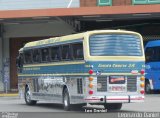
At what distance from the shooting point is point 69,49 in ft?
71.7

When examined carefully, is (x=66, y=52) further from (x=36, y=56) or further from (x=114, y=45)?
(x=36, y=56)

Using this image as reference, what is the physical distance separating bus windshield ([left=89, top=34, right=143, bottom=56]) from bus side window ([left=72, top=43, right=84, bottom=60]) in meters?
0.50

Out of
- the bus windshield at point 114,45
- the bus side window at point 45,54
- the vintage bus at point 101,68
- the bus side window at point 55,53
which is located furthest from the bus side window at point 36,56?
the bus windshield at point 114,45

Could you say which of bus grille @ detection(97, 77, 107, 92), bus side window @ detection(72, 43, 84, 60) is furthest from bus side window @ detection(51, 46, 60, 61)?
bus grille @ detection(97, 77, 107, 92)

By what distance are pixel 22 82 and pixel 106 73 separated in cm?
770

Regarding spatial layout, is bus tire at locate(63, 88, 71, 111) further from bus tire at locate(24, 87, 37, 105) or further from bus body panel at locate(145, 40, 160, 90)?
bus body panel at locate(145, 40, 160, 90)

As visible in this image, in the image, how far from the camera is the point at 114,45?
2081 centimetres

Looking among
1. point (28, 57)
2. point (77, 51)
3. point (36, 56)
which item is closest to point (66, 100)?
point (77, 51)

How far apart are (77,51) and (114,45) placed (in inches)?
56.2

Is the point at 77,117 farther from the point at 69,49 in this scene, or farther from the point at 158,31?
the point at 158,31

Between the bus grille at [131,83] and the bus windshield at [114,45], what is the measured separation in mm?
894

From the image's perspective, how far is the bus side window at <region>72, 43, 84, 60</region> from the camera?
2094 cm

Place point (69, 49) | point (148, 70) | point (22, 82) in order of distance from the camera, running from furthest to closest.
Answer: point (148, 70), point (22, 82), point (69, 49)

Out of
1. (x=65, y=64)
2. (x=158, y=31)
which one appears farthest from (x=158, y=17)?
(x=65, y=64)
